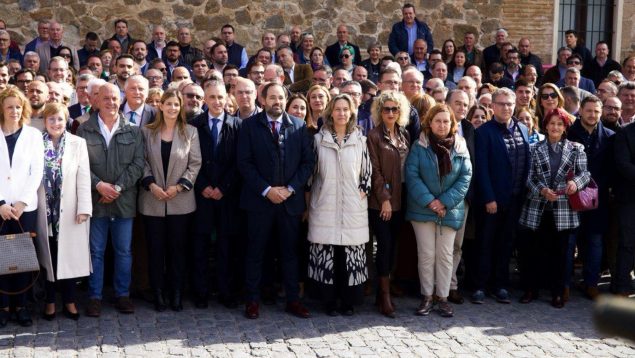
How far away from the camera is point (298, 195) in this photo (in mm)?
6137

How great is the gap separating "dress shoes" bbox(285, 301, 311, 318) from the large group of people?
1 cm

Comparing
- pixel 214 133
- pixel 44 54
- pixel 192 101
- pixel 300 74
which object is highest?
pixel 44 54

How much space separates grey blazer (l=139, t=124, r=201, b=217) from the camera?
6121 millimetres

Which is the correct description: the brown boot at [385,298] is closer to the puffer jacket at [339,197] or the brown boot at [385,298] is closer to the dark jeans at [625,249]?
the puffer jacket at [339,197]

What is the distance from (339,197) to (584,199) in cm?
206

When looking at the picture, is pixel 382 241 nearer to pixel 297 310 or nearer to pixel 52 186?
pixel 297 310

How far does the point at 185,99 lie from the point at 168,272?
1438 mm

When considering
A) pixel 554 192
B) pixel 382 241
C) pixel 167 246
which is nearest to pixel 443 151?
pixel 382 241

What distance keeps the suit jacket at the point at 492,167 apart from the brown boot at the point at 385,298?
1103mm

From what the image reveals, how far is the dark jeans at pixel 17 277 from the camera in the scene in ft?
18.7

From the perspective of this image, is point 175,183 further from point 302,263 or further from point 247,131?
point 302,263

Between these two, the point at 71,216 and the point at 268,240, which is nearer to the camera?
the point at 71,216

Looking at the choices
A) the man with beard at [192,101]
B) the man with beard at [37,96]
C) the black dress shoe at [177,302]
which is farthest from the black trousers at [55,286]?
the man with beard at [192,101]

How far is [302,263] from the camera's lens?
659 cm
